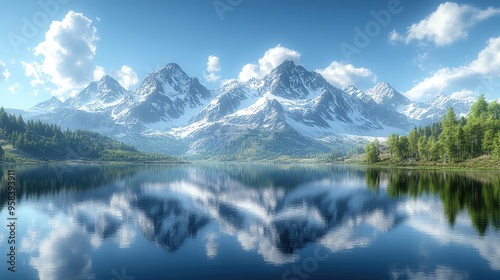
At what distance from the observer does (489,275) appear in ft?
105

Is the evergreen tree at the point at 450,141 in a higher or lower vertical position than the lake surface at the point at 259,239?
higher

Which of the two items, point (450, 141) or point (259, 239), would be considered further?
point (450, 141)

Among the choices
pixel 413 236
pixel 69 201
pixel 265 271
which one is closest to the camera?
pixel 265 271

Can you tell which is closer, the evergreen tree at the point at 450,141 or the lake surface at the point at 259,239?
the lake surface at the point at 259,239

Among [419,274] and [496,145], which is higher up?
[496,145]

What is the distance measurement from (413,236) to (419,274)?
16207 millimetres

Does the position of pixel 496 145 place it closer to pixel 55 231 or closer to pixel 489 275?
pixel 489 275

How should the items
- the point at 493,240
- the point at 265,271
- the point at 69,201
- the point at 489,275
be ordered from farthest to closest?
the point at 69,201
the point at 493,240
the point at 265,271
the point at 489,275

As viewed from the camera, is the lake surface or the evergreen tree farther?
the evergreen tree

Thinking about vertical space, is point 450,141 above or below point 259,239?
above

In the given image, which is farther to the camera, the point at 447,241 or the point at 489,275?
the point at 447,241

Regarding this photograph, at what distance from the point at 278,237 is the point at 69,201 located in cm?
5663

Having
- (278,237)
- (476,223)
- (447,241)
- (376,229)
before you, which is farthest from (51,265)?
(476,223)

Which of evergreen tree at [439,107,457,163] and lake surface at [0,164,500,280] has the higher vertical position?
evergreen tree at [439,107,457,163]
